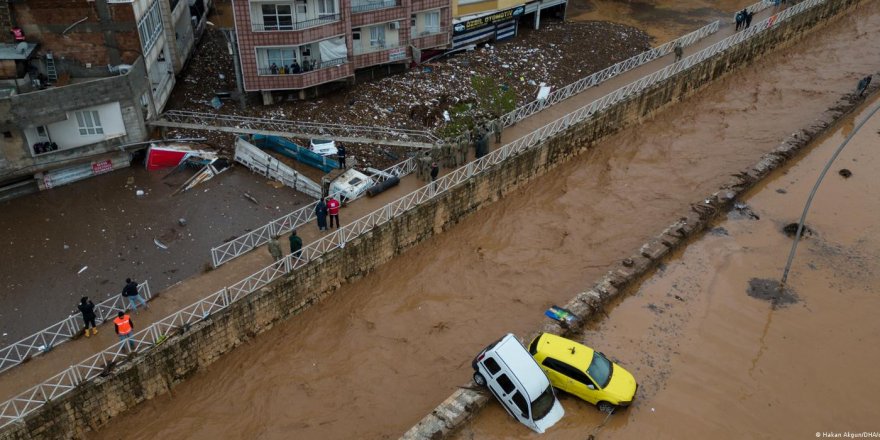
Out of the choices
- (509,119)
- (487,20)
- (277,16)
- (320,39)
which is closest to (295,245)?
(509,119)

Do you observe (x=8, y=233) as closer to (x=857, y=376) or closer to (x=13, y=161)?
(x=13, y=161)

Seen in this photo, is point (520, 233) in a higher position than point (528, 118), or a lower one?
lower

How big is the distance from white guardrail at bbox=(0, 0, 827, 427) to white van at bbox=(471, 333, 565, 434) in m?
6.18

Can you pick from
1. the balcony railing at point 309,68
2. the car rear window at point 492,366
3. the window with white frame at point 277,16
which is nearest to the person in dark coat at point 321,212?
the car rear window at point 492,366

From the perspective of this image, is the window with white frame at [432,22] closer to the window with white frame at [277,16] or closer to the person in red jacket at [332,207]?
A: the window with white frame at [277,16]

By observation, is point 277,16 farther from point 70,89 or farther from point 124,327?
point 124,327

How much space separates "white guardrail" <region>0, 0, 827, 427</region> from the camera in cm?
1421

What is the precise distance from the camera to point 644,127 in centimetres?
3108

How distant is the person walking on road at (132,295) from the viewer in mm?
16109

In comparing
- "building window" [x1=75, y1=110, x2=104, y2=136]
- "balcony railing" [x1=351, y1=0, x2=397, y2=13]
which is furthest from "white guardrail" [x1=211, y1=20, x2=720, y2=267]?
"balcony railing" [x1=351, y1=0, x2=397, y2=13]

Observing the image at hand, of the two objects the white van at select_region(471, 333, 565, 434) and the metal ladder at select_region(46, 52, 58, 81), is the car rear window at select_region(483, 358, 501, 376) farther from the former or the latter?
the metal ladder at select_region(46, 52, 58, 81)

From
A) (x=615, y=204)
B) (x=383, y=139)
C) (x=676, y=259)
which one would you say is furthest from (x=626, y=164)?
(x=383, y=139)

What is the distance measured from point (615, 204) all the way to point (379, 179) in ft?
32.4

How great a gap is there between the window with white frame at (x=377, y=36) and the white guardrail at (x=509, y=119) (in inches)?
313
